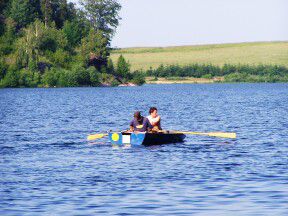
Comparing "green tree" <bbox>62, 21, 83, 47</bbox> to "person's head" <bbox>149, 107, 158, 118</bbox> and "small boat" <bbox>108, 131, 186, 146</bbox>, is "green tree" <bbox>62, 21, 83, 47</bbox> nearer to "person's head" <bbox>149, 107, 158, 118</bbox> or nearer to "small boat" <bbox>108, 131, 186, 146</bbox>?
"small boat" <bbox>108, 131, 186, 146</bbox>

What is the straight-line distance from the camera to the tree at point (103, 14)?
587ft

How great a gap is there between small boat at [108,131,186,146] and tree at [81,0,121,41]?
136m

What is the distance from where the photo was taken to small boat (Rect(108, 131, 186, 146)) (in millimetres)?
41219

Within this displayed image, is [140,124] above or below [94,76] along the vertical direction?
above

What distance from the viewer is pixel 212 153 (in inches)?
1538

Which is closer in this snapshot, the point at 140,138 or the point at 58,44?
the point at 140,138

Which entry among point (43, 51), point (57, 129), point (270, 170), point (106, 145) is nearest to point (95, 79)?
point (43, 51)

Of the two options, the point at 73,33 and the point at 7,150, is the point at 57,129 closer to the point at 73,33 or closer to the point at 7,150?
the point at 7,150

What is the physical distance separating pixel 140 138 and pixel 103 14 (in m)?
142

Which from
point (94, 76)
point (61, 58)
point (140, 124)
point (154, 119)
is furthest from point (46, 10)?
point (140, 124)


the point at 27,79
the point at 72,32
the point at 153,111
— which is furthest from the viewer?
the point at 72,32

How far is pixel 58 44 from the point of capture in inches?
6791

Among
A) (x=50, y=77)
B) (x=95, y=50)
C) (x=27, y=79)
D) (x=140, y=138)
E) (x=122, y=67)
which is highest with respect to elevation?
(x=95, y=50)

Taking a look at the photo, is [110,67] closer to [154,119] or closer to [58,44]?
[58,44]
